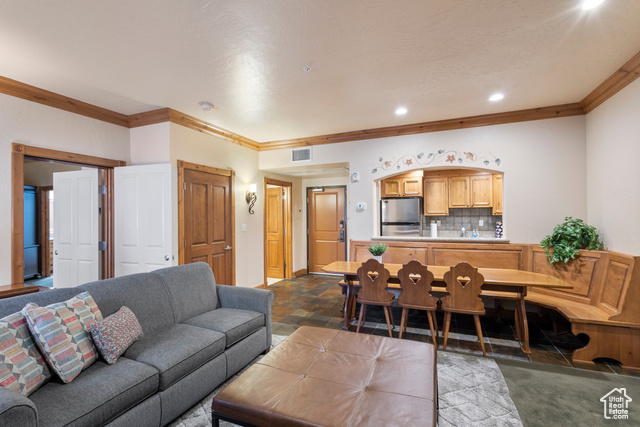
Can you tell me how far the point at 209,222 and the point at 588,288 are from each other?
4610 millimetres

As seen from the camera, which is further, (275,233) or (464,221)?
(275,233)

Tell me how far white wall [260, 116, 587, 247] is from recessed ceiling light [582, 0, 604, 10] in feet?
6.86

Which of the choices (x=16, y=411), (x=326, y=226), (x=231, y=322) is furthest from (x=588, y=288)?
(x=326, y=226)

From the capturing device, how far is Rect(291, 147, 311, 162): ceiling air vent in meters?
4.90

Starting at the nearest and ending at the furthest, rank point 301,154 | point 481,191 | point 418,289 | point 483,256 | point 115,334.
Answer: point 115,334, point 418,289, point 483,256, point 301,154, point 481,191

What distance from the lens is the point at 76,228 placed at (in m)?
3.68

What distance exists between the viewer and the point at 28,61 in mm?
2432

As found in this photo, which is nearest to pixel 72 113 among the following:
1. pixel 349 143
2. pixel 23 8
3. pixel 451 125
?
pixel 23 8

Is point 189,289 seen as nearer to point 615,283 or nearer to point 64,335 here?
point 64,335

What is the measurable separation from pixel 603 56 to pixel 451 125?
1.69 meters

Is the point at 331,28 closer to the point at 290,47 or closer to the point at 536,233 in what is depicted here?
the point at 290,47

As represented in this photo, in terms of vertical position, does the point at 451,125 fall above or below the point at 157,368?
above

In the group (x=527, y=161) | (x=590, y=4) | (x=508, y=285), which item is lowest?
(x=508, y=285)

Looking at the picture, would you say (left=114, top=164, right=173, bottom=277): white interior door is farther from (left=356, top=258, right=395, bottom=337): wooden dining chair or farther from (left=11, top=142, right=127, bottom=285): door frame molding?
(left=356, top=258, right=395, bottom=337): wooden dining chair
